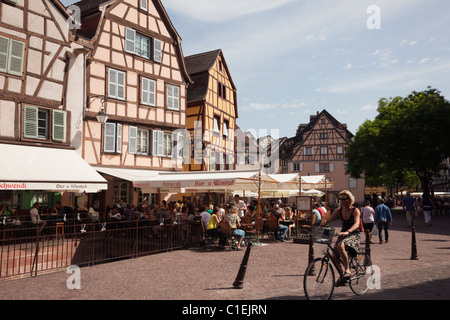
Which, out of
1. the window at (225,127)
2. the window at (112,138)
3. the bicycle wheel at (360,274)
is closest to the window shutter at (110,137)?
the window at (112,138)

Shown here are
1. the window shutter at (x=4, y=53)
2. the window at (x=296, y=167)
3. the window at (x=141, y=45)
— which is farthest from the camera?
the window at (x=296, y=167)

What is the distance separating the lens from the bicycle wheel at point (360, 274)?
6845 mm

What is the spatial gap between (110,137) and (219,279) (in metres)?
13.4

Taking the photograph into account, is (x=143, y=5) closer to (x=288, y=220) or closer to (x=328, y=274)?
(x=288, y=220)

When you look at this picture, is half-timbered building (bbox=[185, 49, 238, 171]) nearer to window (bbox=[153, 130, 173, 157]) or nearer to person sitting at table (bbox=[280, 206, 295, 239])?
window (bbox=[153, 130, 173, 157])

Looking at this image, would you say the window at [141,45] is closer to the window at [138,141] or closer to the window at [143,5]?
the window at [143,5]

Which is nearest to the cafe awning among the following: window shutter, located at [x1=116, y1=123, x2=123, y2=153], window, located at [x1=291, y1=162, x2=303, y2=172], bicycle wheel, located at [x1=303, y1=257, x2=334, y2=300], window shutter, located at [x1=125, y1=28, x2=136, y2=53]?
Answer: window shutter, located at [x1=116, y1=123, x2=123, y2=153]

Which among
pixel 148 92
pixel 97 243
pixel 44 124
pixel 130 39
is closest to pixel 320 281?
pixel 97 243

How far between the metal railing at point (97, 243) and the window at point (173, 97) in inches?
425

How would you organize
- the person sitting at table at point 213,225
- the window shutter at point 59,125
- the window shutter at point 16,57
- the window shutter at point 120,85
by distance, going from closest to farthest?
the person sitting at table at point 213,225
the window shutter at point 16,57
the window shutter at point 59,125
the window shutter at point 120,85

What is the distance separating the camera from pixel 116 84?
2014 centimetres

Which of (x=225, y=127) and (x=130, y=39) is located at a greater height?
(x=130, y=39)

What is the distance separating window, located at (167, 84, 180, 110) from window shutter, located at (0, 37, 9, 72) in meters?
9.35

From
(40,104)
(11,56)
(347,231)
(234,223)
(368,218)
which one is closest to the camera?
(347,231)
